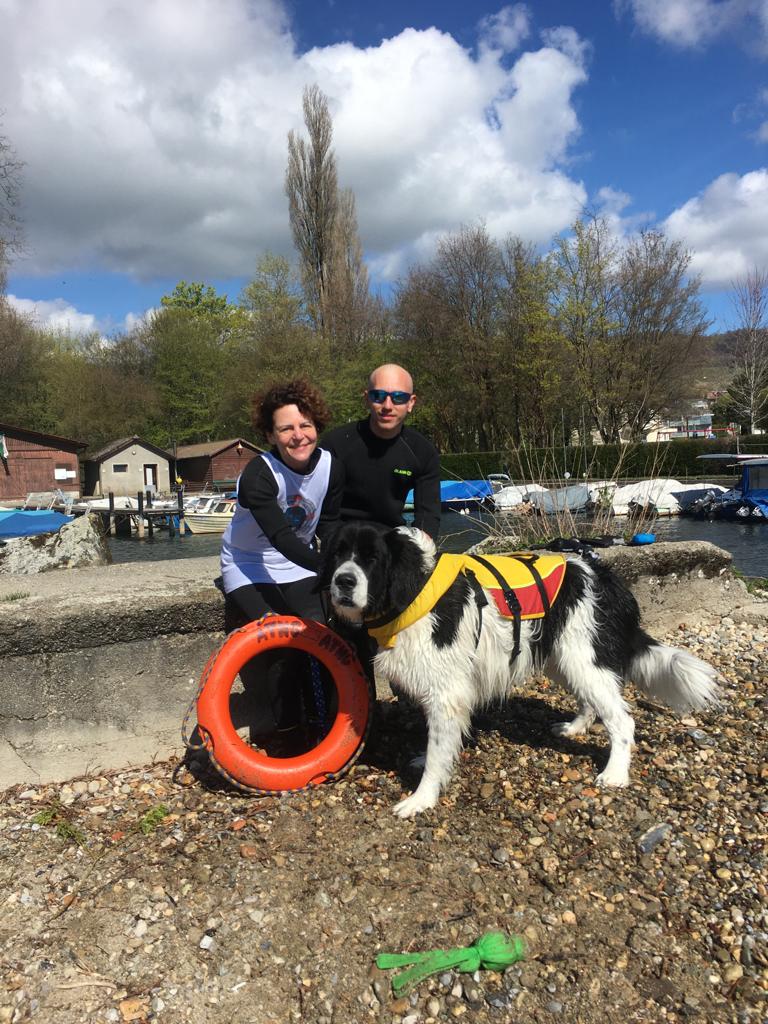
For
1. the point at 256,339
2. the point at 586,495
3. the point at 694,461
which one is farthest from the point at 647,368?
the point at 586,495

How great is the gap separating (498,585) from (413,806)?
1.23m

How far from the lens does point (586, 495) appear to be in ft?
30.9

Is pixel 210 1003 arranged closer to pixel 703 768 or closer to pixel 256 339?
pixel 703 768

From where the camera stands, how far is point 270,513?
358 centimetres

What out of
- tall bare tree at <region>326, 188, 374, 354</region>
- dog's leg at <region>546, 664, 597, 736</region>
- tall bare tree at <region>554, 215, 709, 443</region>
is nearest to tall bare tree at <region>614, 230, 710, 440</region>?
tall bare tree at <region>554, 215, 709, 443</region>

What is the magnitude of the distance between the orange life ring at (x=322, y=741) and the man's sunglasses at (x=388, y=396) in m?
1.34

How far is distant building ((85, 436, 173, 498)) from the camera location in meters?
52.9

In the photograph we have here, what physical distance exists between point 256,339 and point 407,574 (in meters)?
46.8

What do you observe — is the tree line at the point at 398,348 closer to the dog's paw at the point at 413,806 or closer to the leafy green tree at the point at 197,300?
the leafy green tree at the point at 197,300

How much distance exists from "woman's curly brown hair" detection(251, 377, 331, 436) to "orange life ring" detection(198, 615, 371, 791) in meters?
1.14

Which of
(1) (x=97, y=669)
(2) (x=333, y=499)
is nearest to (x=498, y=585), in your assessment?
(2) (x=333, y=499)

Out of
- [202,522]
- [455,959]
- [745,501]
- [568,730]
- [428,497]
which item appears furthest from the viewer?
[202,522]

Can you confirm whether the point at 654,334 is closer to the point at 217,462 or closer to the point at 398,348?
the point at 398,348

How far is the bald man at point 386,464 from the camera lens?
3838 millimetres
